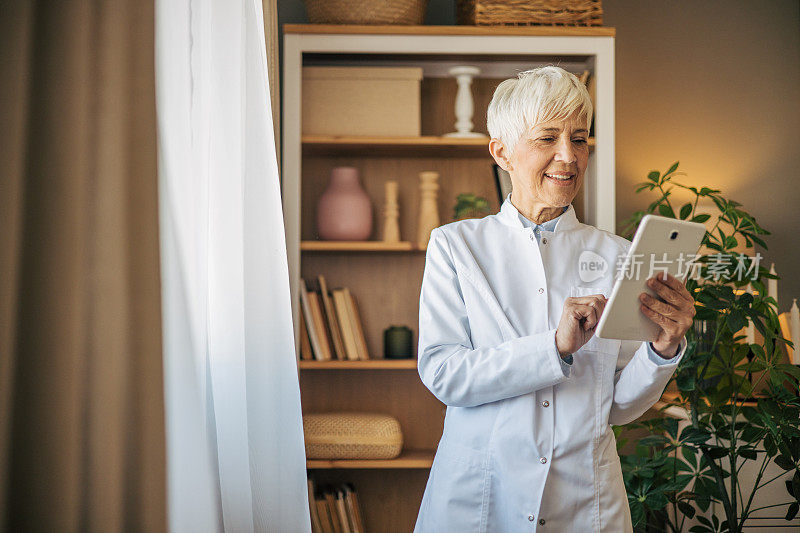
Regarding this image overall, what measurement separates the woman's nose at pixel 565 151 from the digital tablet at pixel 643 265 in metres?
0.25

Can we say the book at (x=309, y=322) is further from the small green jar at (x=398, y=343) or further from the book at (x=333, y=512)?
the book at (x=333, y=512)

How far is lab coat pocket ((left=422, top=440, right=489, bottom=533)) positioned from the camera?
1.19 metres

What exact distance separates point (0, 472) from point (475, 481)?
2.69 feet

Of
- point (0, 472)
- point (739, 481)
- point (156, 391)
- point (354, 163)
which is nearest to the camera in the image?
point (0, 472)

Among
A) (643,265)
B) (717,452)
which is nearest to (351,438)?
(717,452)

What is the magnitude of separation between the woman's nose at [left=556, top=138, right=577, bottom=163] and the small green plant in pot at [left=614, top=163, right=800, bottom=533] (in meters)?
1.07

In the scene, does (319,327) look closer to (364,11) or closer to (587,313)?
(364,11)

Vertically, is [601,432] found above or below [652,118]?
below

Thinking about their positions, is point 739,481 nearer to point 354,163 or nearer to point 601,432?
point 601,432

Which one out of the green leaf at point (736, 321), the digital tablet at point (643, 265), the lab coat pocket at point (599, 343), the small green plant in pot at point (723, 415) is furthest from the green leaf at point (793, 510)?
the digital tablet at point (643, 265)

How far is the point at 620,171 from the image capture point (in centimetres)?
290

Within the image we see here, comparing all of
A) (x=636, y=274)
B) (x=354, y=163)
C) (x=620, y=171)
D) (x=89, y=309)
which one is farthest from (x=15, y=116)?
(x=620, y=171)

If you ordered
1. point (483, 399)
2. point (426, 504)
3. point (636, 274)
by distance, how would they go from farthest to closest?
point (426, 504), point (483, 399), point (636, 274)

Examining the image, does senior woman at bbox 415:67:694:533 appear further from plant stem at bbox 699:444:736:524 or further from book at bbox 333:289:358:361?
book at bbox 333:289:358:361
